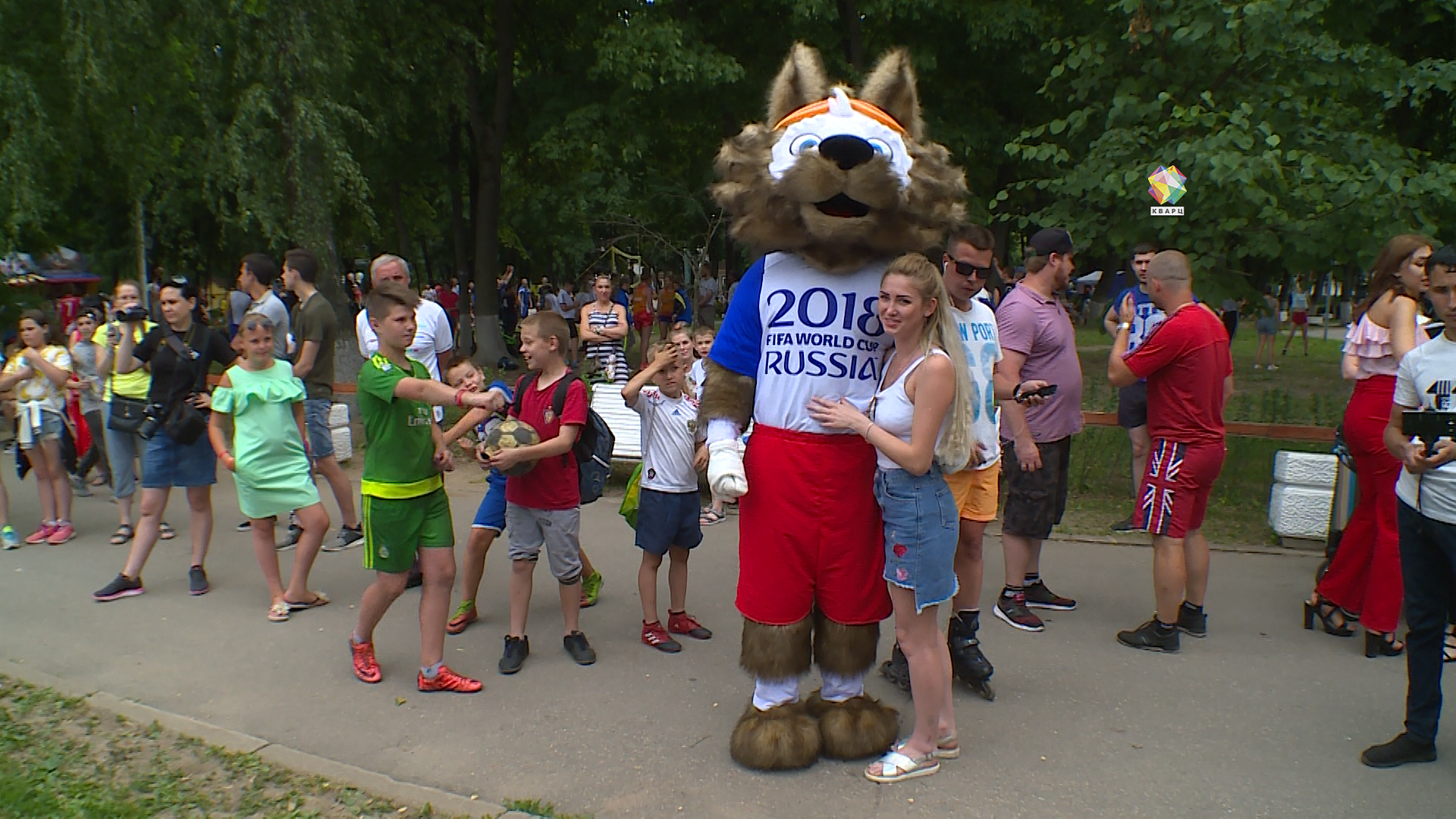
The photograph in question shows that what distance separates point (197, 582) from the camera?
6.07 m

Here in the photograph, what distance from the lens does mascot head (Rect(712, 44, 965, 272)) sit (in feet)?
11.8

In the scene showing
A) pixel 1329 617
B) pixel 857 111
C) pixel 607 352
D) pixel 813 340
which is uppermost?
pixel 857 111

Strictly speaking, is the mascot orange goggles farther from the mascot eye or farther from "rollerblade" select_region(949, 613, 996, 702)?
"rollerblade" select_region(949, 613, 996, 702)

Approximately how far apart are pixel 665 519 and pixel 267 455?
7.23 feet

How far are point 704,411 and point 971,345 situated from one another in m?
1.23

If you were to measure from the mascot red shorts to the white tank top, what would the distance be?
0.17 m

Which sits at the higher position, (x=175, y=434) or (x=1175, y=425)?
(x=1175, y=425)

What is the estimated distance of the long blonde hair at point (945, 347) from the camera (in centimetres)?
355

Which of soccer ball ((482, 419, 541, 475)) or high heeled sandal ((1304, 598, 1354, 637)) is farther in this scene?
high heeled sandal ((1304, 598, 1354, 637))

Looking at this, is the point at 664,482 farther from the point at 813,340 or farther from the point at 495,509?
the point at 813,340

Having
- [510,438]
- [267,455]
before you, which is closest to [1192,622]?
[510,438]

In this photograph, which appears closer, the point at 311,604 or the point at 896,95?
the point at 896,95

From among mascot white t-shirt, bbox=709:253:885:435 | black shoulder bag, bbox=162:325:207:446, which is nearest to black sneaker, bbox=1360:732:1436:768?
mascot white t-shirt, bbox=709:253:885:435

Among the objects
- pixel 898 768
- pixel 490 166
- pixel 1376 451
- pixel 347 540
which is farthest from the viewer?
pixel 490 166
